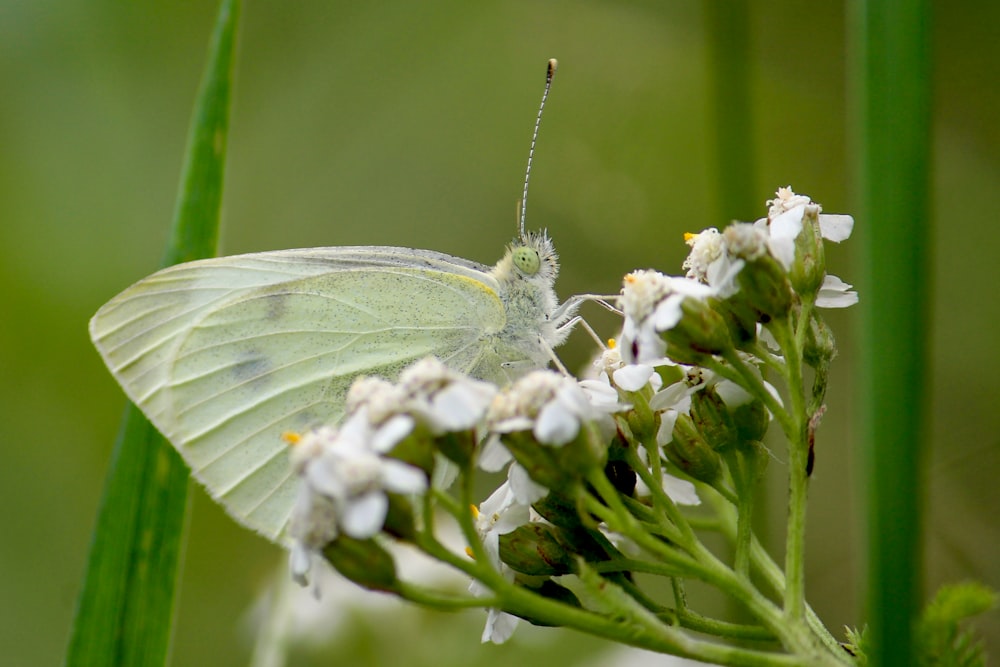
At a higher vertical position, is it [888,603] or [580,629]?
[888,603]

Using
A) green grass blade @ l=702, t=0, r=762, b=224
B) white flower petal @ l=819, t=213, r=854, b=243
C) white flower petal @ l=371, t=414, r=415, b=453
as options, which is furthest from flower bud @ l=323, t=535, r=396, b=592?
green grass blade @ l=702, t=0, r=762, b=224

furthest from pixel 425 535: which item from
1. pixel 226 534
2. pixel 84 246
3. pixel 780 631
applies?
pixel 84 246

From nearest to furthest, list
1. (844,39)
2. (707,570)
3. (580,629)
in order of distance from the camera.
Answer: (580,629)
(707,570)
(844,39)

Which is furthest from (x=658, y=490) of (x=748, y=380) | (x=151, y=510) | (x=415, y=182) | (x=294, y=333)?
(x=415, y=182)

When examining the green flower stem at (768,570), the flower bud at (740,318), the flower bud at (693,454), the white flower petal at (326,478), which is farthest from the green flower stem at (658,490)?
the white flower petal at (326,478)

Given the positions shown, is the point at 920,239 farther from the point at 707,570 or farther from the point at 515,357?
the point at 515,357

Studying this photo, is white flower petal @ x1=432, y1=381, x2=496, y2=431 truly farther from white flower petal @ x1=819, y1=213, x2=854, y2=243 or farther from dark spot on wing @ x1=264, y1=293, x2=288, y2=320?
dark spot on wing @ x1=264, y1=293, x2=288, y2=320

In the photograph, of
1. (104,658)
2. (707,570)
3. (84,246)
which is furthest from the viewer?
(84,246)

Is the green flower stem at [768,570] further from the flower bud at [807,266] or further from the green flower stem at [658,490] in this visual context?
the flower bud at [807,266]
